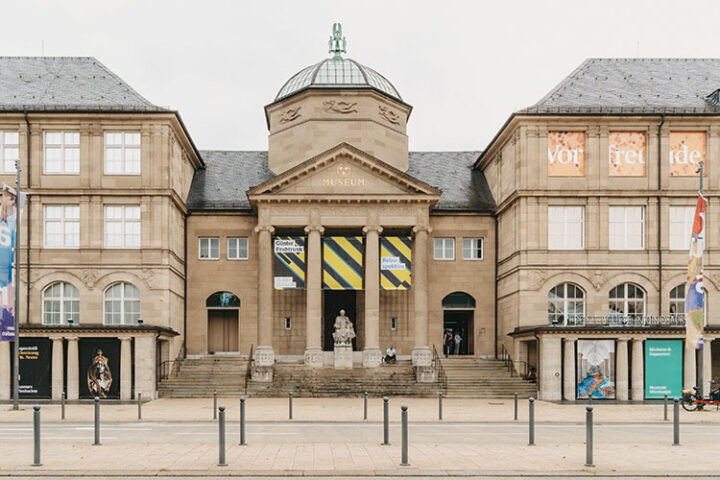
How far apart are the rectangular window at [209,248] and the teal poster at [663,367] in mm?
23498

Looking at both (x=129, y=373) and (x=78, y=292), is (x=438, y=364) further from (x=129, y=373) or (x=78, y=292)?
(x=78, y=292)

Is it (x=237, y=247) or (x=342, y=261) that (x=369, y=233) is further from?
(x=237, y=247)

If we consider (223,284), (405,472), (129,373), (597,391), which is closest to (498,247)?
(597,391)

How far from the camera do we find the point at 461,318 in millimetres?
50781

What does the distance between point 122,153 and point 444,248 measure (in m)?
18.6

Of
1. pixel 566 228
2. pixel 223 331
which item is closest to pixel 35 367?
pixel 223 331

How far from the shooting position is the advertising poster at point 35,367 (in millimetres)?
38125

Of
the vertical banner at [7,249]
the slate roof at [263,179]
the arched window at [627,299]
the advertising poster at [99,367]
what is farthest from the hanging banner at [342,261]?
the vertical banner at [7,249]

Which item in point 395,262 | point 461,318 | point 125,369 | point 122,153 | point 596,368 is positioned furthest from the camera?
point 461,318

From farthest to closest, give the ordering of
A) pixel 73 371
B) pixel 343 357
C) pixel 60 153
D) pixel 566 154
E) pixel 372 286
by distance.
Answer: pixel 372 286
pixel 343 357
pixel 566 154
pixel 60 153
pixel 73 371

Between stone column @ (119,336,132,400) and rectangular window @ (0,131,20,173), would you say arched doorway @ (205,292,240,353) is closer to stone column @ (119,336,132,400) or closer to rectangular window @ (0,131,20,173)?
stone column @ (119,336,132,400)

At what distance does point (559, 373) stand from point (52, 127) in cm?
2674

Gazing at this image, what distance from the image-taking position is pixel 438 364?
145 feet

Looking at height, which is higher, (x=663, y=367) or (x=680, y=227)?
(x=680, y=227)
